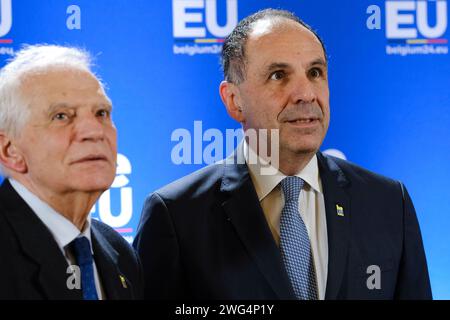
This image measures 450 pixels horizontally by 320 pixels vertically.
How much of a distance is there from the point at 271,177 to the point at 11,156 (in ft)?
2.37

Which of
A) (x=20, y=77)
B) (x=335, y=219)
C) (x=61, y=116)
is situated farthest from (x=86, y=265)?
(x=335, y=219)

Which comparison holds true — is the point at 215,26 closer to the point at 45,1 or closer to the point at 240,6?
the point at 240,6

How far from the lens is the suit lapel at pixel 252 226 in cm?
195

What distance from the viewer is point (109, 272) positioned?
5.78 feet

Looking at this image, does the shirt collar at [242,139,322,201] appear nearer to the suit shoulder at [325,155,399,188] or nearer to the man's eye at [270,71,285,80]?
the suit shoulder at [325,155,399,188]

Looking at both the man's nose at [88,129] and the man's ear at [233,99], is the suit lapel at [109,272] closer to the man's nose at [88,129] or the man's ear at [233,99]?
the man's nose at [88,129]

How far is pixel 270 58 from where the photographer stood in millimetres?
2139

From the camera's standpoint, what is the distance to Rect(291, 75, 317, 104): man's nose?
81.7 inches

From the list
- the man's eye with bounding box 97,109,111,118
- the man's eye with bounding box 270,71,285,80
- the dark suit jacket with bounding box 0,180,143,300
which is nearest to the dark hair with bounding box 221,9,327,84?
the man's eye with bounding box 270,71,285,80

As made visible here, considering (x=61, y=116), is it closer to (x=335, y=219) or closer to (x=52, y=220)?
(x=52, y=220)

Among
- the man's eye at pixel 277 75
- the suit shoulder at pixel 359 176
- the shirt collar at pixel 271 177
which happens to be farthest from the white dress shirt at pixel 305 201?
the man's eye at pixel 277 75

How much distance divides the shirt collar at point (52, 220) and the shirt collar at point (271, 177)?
0.60m

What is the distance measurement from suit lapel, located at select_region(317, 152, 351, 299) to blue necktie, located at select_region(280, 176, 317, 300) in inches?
1.9
